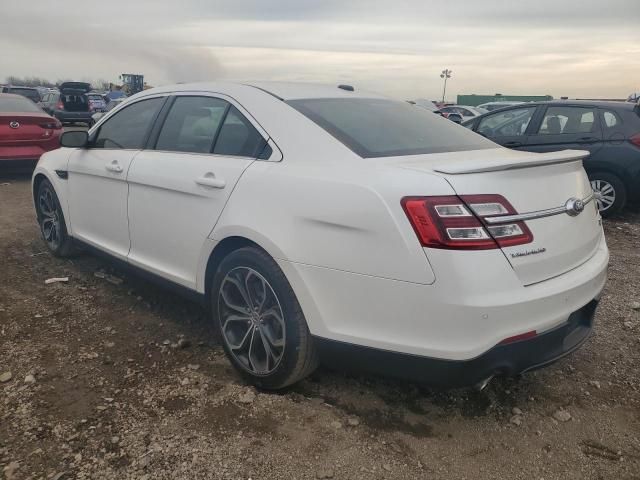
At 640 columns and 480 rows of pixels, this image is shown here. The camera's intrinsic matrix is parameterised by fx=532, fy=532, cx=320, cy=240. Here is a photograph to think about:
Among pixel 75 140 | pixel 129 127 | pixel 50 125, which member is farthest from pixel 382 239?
pixel 50 125

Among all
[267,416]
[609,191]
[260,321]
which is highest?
[260,321]

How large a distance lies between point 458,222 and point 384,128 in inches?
36.9

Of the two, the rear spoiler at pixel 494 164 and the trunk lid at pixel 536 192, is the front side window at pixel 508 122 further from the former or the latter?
the rear spoiler at pixel 494 164

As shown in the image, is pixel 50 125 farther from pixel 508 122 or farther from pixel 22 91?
pixel 22 91

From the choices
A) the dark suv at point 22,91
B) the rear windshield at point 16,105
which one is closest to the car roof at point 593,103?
the rear windshield at point 16,105

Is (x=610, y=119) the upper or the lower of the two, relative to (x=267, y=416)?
upper

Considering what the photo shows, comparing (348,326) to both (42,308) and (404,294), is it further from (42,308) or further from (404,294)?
(42,308)

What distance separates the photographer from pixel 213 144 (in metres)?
3.00

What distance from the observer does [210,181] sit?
2816mm

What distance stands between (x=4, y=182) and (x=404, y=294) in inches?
339

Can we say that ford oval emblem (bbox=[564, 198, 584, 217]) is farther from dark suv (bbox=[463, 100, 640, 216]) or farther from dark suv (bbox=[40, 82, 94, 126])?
dark suv (bbox=[40, 82, 94, 126])

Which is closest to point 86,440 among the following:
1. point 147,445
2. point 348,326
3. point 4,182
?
point 147,445

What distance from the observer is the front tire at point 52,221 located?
4543 mm

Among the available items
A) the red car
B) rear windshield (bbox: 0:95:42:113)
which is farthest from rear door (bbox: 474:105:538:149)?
rear windshield (bbox: 0:95:42:113)
